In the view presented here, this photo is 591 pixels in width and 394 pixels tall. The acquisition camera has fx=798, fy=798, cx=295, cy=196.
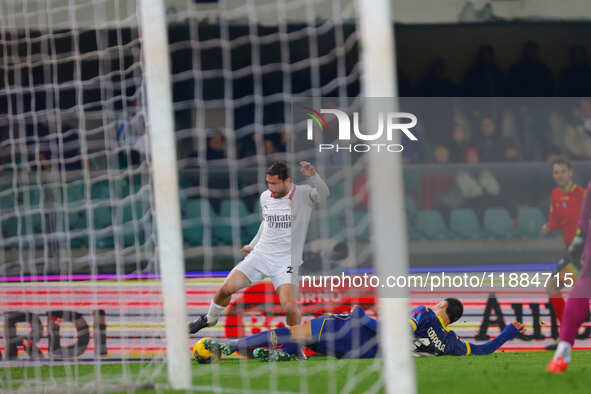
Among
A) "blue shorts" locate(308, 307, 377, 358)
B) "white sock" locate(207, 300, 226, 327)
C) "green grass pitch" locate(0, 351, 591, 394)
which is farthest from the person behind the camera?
"white sock" locate(207, 300, 226, 327)

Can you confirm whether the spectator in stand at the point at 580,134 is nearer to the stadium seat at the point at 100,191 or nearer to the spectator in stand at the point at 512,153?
the spectator in stand at the point at 512,153

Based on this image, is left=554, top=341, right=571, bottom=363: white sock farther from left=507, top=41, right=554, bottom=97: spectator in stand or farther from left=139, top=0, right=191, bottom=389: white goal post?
left=507, top=41, right=554, bottom=97: spectator in stand

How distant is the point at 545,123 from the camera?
909cm

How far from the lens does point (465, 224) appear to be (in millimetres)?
8172

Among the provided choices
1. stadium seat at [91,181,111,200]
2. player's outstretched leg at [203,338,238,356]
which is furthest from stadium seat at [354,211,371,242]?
player's outstretched leg at [203,338,238,356]

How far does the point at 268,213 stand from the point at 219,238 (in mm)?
2477

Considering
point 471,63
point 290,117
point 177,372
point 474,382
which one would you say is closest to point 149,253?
point 177,372

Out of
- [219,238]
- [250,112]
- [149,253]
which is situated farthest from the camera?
[250,112]

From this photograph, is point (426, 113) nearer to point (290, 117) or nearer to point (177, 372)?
point (290, 117)

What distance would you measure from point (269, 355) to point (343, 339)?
504 mm

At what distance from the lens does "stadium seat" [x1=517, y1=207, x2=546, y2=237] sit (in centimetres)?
811

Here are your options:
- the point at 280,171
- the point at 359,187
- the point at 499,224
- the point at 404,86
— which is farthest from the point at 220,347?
the point at 404,86

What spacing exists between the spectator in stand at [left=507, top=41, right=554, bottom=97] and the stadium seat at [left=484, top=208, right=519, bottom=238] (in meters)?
1.62

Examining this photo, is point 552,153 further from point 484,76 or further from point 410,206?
point 410,206
